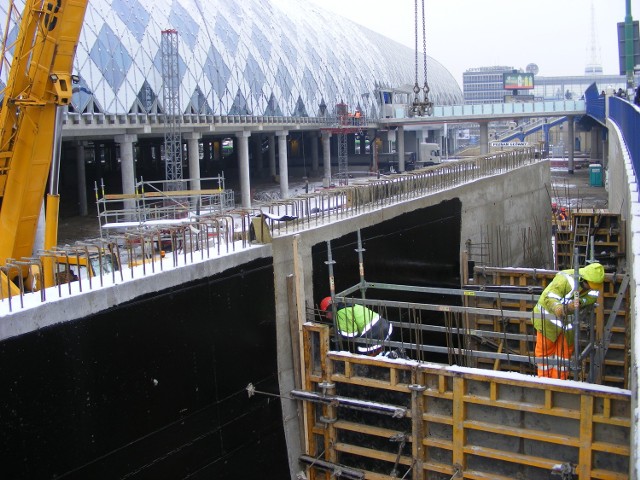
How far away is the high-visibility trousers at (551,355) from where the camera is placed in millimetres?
12562

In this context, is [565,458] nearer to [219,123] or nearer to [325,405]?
[325,405]

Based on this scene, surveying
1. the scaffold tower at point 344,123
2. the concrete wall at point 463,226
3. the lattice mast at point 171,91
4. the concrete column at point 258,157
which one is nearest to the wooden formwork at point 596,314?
the concrete wall at point 463,226

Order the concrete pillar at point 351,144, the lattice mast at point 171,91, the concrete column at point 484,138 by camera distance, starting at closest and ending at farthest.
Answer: the lattice mast at point 171,91 < the concrete column at point 484,138 < the concrete pillar at point 351,144

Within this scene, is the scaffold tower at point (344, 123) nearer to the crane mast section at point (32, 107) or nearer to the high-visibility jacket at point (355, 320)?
the high-visibility jacket at point (355, 320)

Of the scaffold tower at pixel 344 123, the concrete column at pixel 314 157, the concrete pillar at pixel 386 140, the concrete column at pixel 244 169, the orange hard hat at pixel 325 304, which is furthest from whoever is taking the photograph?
the concrete pillar at pixel 386 140

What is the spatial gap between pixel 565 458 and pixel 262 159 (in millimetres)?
58091

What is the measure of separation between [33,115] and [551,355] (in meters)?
10.3

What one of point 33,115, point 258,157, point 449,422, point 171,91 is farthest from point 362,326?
point 258,157

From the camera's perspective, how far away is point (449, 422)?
12062mm

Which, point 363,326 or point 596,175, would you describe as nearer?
point 363,326

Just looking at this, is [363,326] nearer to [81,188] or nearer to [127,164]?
[127,164]

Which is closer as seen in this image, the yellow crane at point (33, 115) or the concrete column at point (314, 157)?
the yellow crane at point (33, 115)

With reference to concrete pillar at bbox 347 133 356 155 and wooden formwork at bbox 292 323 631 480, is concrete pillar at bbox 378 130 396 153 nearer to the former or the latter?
concrete pillar at bbox 347 133 356 155

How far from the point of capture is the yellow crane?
13461 mm
